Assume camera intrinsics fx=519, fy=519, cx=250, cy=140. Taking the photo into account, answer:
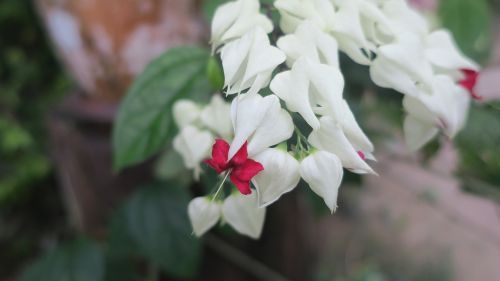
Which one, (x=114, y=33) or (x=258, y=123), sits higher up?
(x=258, y=123)

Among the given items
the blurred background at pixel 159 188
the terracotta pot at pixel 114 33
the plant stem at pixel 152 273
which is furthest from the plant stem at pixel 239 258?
the terracotta pot at pixel 114 33

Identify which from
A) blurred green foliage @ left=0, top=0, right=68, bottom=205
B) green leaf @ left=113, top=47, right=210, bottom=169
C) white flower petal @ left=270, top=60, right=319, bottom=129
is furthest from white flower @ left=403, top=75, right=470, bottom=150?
blurred green foliage @ left=0, top=0, right=68, bottom=205

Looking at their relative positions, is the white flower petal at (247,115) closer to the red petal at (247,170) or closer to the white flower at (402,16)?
the red petal at (247,170)

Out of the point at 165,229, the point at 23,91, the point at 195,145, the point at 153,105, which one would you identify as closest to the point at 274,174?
the point at 195,145

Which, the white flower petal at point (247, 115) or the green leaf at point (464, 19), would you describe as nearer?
the white flower petal at point (247, 115)

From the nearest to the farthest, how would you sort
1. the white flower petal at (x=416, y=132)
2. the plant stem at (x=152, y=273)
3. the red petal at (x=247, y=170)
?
the red petal at (x=247, y=170), the white flower petal at (x=416, y=132), the plant stem at (x=152, y=273)

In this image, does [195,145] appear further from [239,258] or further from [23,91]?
[23,91]

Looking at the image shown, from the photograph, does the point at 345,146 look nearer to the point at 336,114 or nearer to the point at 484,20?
the point at 336,114
